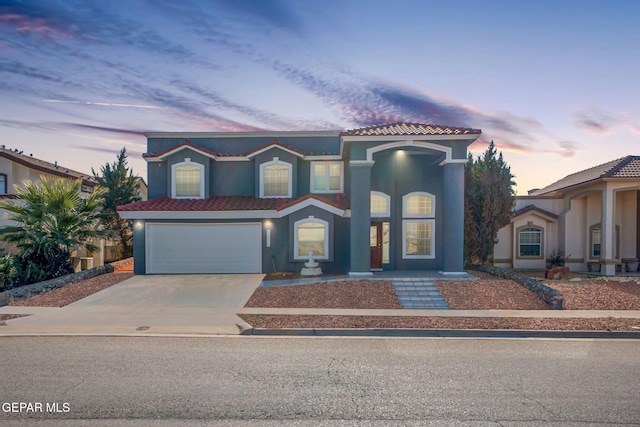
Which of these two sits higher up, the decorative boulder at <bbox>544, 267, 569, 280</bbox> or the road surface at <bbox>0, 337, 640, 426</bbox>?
the decorative boulder at <bbox>544, 267, 569, 280</bbox>

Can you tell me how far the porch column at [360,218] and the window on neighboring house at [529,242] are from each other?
9964 millimetres

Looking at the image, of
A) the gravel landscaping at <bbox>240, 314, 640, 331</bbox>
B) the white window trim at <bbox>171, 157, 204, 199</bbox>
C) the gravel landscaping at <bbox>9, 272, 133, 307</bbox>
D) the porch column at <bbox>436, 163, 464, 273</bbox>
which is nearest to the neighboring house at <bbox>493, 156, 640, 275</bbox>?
Answer: the porch column at <bbox>436, 163, 464, 273</bbox>

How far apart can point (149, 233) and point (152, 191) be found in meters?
2.63

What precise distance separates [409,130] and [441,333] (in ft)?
29.3

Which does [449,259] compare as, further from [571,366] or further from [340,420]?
[340,420]

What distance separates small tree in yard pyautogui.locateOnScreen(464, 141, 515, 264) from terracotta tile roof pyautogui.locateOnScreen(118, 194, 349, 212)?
592 cm

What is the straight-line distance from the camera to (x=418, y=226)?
1747cm

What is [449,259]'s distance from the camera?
15.2 m

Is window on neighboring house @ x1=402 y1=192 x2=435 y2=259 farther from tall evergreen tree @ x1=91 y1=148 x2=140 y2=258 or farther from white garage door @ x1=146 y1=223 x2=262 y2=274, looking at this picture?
tall evergreen tree @ x1=91 y1=148 x2=140 y2=258

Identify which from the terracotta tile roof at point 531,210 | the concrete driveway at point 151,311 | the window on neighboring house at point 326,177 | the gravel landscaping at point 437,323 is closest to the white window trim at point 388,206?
the window on neighboring house at point 326,177

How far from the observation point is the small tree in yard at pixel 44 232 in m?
14.9

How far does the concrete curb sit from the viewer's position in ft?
29.5

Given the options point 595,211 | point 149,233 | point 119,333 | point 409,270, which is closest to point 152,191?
point 149,233

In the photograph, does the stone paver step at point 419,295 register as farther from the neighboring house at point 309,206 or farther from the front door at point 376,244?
the front door at point 376,244
